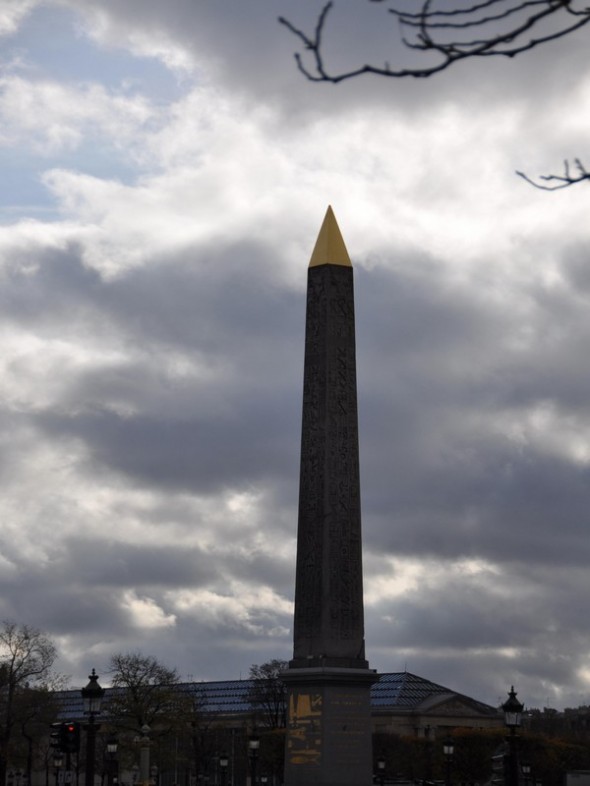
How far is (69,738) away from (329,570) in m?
7.05

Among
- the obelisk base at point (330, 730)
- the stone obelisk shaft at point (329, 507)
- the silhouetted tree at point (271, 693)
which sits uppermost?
the silhouetted tree at point (271, 693)

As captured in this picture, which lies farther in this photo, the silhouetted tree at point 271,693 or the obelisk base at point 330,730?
the silhouetted tree at point 271,693

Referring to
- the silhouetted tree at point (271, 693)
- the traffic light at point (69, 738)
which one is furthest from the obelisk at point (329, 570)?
the silhouetted tree at point (271, 693)

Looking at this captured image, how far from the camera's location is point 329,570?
31.7m

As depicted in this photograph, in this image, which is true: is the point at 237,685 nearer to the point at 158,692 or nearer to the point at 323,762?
the point at 158,692

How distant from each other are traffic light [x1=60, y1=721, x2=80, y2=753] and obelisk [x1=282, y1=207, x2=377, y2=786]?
253 inches

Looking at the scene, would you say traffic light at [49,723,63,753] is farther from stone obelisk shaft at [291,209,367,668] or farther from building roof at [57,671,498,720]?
building roof at [57,671,498,720]

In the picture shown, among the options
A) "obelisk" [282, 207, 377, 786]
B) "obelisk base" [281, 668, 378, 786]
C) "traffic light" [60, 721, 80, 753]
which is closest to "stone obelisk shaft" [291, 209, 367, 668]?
"obelisk" [282, 207, 377, 786]

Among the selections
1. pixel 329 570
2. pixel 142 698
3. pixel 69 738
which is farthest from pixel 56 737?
pixel 142 698

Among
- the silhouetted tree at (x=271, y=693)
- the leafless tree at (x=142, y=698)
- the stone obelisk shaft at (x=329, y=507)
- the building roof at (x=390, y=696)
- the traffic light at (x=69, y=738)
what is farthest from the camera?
the building roof at (x=390, y=696)

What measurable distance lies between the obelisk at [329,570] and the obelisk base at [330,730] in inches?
0.8

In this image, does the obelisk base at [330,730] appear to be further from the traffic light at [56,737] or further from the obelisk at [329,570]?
the traffic light at [56,737]

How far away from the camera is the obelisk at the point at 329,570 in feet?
105

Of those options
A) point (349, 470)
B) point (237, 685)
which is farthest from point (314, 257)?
point (237, 685)
